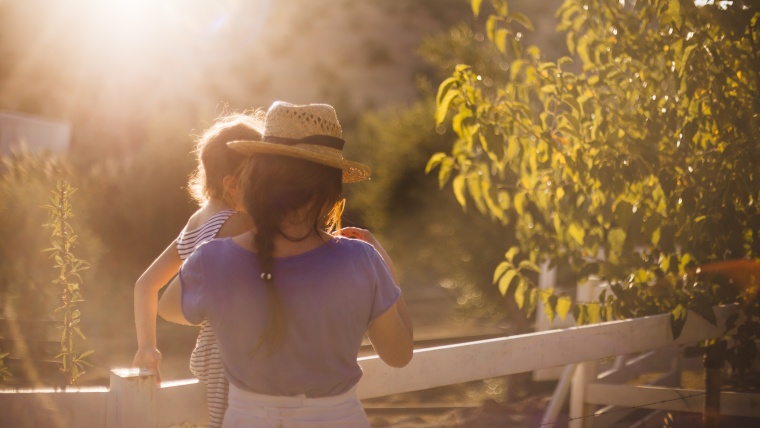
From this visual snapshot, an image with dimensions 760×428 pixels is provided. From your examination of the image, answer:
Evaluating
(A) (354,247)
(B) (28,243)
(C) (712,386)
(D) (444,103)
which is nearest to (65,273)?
(A) (354,247)

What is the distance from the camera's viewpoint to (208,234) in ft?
8.35

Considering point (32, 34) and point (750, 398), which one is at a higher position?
point (32, 34)

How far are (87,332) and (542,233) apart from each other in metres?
3.89

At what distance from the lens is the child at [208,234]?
2441mm

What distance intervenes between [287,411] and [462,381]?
116 cm

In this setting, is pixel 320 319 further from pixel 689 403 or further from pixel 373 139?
pixel 373 139

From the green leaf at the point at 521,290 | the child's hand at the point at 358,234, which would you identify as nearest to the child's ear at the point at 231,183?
the child's hand at the point at 358,234

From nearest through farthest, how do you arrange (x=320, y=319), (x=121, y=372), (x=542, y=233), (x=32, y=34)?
1. (x=320, y=319)
2. (x=121, y=372)
3. (x=542, y=233)
4. (x=32, y=34)

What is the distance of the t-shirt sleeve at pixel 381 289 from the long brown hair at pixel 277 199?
0.15m

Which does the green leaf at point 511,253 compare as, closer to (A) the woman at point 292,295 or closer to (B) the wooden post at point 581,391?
(B) the wooden post at point 581,391

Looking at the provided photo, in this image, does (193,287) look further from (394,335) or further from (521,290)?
(521,290)

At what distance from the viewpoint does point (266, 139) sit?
7.27 feet

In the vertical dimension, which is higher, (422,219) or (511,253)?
(422,219)

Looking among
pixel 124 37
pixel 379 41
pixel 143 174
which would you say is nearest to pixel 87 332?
pixel 143 174
